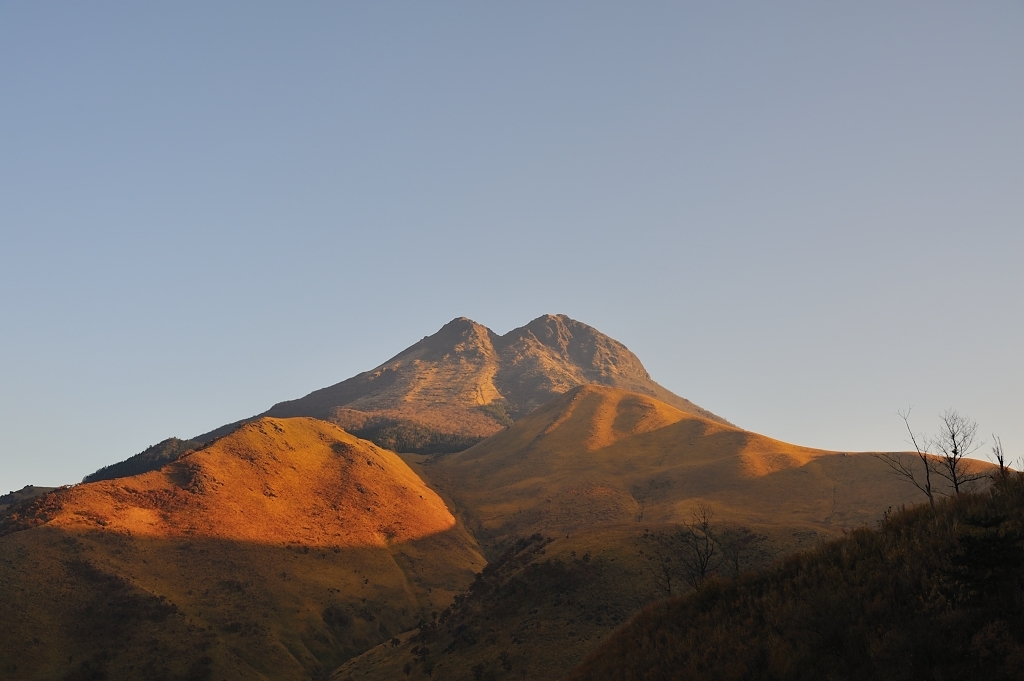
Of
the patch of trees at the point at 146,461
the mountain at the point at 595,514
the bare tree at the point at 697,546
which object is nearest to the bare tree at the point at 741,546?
the mountain at the point at 595,514

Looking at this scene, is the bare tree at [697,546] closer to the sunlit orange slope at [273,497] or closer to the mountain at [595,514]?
the mountain at [595,514]

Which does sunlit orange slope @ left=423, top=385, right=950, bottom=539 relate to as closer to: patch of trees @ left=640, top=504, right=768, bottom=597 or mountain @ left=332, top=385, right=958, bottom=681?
mountain @ left=332, top=385, right=958, bottom=681

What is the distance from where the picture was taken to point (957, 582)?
22.3 meters

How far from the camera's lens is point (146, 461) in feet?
597

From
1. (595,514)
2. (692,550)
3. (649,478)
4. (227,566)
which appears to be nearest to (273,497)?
(227,566)

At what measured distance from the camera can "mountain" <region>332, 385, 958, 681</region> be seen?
67938mm

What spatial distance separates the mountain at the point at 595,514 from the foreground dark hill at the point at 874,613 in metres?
7.25

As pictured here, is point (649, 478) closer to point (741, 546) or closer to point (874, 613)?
point (741, 546)

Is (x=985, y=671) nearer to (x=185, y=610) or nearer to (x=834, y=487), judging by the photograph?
(x=185, y=610)

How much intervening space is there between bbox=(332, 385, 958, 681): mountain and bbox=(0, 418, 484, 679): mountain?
9257 mm

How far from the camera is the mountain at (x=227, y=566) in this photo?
70.3 metres

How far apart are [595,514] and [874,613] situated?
101857 mm

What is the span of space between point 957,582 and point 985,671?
346cm

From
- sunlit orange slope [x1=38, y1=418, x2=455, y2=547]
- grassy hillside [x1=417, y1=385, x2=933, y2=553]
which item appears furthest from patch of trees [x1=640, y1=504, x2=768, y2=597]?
sunlit orange slope [x1=38, y1=418, x2=455, y2=547]
